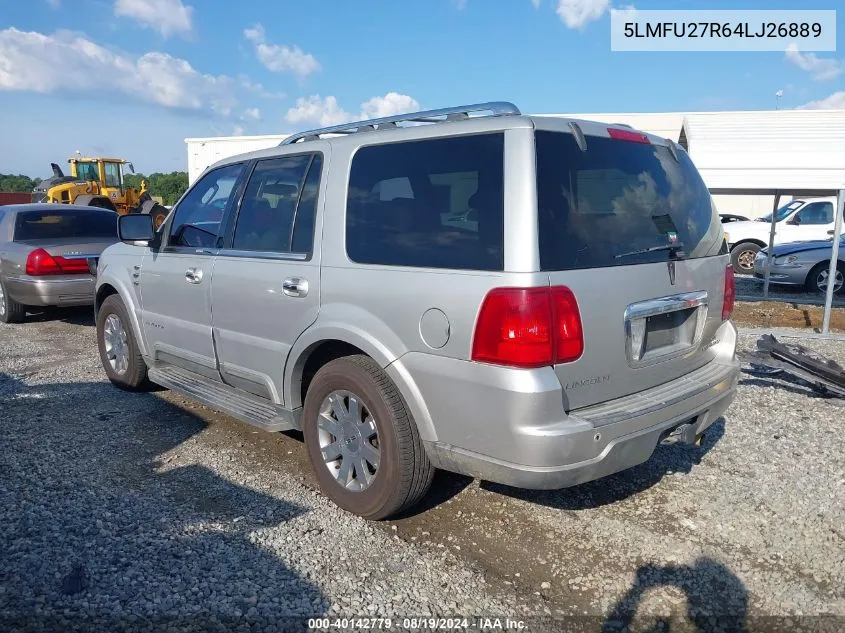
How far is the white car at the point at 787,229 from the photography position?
1418cm

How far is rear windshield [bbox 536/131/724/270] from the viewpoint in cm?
277

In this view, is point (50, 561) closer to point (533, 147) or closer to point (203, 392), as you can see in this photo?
point (203, 392)

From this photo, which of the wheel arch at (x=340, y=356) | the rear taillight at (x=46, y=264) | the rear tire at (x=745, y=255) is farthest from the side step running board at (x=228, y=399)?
the rear tire at (x=745, y=255)

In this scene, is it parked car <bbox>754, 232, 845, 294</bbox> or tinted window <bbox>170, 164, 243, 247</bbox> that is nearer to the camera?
tinted window <bbox>170, 164, 243, 247</bbox>

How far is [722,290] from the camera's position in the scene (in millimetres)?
3592

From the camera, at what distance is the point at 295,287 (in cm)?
355

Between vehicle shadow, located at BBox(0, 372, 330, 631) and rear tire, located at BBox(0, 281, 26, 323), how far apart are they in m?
4.43

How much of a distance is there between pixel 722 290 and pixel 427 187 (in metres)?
1.73

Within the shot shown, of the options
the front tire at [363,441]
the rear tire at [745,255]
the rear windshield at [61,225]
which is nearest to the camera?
the front tire at [363,441]

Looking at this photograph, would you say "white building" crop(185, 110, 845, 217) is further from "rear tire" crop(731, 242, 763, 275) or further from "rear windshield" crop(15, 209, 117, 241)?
"rear windshield" crop(15, 209, 117, 241)

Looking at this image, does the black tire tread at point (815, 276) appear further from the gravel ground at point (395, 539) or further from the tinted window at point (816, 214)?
the gravel ground at point (395, 539)

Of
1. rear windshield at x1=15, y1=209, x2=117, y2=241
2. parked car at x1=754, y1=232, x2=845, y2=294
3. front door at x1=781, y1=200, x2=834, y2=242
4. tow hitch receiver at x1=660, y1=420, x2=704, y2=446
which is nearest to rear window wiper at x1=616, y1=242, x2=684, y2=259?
tow hitch receiver at x1=660, y1=420, x2=704, y2=446

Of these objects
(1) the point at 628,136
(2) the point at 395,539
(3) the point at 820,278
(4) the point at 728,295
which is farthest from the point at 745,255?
(2) the point at 395,539

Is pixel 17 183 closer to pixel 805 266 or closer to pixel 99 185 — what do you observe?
pixel 99 185
